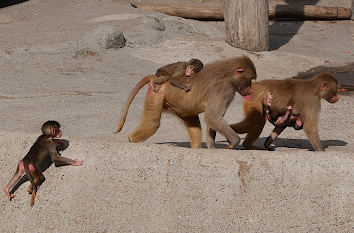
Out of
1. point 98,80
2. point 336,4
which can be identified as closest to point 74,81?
point 98,80

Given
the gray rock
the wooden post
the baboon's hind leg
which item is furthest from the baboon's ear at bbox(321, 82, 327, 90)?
the gray rock

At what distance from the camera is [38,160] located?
6.08 metres

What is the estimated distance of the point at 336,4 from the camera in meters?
18.6

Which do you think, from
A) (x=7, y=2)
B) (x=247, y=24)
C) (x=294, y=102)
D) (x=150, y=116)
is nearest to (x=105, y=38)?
(x=247, y=24)

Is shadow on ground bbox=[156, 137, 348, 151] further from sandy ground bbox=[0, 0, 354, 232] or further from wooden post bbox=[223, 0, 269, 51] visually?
wooden post bbox=[223, 0, 269, 51]

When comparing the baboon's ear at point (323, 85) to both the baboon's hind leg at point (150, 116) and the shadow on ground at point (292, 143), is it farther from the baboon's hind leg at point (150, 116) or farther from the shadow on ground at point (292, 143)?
the baboon's hind leg at point (150, 116)

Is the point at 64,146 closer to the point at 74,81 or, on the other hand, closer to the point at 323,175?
the point at 323,175

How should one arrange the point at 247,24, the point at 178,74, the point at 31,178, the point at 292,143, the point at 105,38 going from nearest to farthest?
the point at 31,178 < the point at 178,74 < the point at 292,143 < the point at 105,38 < the point at 247,24

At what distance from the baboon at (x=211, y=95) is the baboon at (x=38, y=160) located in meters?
1.14

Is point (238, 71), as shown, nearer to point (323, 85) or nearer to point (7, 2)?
point (323, 85)

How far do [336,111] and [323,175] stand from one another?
4.07m

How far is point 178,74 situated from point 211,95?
432 mm

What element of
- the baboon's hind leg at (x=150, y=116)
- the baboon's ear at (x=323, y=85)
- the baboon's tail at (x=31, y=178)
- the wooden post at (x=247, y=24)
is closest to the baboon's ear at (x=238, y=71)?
the baboon's hind leg at (x=150, y=116)

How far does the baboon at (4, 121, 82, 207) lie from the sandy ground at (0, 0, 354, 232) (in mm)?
Result: 102
